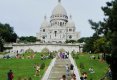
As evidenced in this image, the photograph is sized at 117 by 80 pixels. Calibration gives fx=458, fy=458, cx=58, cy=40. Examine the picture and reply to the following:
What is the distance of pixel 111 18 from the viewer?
36125 mm

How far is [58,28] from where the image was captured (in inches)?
6604

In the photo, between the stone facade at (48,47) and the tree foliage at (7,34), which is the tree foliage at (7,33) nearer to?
the tree foliage at (7,34)

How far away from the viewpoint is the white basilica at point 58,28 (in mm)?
166125

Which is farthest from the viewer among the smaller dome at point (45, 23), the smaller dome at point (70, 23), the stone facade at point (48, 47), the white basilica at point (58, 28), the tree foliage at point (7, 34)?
the smaller dome at point (45, 23)

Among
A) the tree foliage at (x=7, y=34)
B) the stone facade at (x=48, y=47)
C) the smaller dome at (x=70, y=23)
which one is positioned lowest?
the stone facade at (x=48, y=47)

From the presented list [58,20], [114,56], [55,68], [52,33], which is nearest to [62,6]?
[58,20]

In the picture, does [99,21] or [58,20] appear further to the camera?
[58,20]

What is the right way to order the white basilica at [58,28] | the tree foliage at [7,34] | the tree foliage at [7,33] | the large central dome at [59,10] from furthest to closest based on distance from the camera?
the large central dome at [59,10] → the white basilica at [58,28] → the tree foliage at [7,33] → the tree foliage at [7,34]

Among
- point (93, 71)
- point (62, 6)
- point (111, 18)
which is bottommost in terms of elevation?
point (93, 71)

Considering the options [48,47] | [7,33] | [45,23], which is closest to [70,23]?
[45,23]

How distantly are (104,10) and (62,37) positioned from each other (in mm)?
123730

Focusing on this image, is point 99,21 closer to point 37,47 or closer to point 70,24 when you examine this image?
point 37,47

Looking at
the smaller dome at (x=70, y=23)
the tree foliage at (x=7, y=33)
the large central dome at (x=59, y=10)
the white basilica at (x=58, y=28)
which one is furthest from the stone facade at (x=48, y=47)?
the large central dome at (x=59, y=10)

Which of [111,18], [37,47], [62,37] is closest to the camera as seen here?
[111,18]
